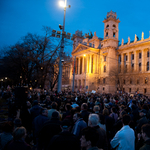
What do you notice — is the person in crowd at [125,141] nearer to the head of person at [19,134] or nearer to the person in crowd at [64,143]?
the person in crowd at [64,143]

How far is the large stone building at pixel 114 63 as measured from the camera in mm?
48250

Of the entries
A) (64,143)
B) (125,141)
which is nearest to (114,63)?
(125,141)

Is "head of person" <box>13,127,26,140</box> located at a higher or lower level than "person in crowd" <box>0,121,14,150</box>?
higher

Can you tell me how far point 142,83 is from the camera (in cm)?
4700

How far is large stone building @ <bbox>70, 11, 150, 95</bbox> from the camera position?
4825 cm

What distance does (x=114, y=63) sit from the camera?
5697 cm

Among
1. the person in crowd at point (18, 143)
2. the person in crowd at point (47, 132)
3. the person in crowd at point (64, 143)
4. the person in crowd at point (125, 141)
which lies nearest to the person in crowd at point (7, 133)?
the person in crowd at point (18, 143)

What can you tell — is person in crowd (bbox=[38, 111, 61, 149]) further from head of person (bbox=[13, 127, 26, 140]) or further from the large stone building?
the large stone building

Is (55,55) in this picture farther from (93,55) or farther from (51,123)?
(93,55)

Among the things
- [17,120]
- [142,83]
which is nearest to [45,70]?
[17,120]

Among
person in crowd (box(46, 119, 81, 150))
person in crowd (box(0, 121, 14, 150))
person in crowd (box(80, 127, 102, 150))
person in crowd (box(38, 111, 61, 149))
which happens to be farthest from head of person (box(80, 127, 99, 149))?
person in crowd (box(0, 121, 14, 150))

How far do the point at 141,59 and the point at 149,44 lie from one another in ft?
17.5

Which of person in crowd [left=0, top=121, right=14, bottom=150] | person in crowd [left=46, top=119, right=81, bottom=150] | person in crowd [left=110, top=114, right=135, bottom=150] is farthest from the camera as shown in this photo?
person in crowd [left=110, top=114, right=135, bottom=150]

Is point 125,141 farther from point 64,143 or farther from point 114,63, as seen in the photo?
point 114,63
